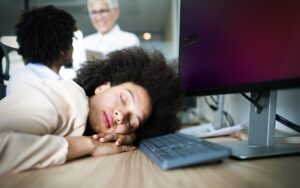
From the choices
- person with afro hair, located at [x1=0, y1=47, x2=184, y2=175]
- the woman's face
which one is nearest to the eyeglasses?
person with afro hair, located at [x1=0, y1=47, x2=184, y2=175]

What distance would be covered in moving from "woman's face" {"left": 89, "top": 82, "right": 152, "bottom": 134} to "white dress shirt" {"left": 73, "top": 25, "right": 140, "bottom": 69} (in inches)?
73.1

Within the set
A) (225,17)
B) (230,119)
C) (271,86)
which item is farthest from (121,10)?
(271,86)

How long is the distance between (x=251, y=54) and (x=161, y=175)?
0.37 meters

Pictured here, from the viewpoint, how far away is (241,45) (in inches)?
23.5

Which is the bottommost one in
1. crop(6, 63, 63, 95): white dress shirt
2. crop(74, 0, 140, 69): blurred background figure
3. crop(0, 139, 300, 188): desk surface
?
crop(0, 139, 300, 188): desk surface

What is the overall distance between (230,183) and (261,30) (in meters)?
0.37

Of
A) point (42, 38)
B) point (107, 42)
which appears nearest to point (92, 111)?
point (42, 38)

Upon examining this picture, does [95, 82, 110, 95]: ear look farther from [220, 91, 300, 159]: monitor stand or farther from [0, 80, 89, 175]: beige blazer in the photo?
Result: [220, 91, 300, 159]: monitor stand

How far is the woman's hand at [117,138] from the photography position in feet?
2.17

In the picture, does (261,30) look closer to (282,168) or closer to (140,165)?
(282,168)

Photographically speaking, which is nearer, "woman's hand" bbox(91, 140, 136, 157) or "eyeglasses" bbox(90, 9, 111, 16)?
"woman's hand" bbox(91, 140, 136, 157)

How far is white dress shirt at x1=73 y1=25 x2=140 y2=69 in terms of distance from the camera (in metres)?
2.68

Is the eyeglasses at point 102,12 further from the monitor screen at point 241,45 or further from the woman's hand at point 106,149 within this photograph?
the woman's hand at point 106,149

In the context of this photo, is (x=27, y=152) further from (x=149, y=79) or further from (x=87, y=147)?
(x=149, y=79)
